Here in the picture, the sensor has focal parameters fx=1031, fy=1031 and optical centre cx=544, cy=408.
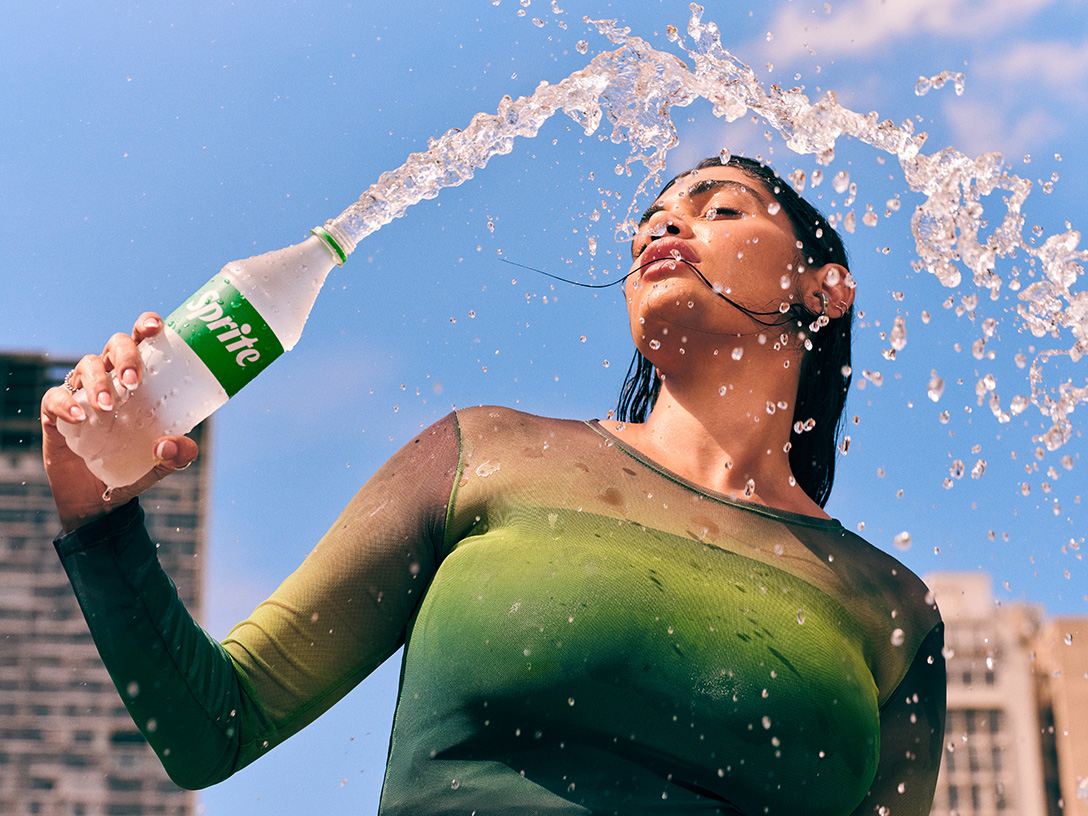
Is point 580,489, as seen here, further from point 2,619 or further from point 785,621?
point 2,619

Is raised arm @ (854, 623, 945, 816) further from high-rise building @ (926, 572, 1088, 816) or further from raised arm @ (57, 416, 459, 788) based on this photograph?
high-rise building @ (926, 572, 1088, 816)

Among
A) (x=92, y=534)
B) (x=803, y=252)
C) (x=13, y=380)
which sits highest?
(x=13, y=380)

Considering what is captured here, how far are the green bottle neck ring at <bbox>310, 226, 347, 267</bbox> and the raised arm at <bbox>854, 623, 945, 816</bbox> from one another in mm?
1808

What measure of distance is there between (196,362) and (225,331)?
9cm

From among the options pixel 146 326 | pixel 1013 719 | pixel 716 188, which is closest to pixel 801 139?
pixel 716 188

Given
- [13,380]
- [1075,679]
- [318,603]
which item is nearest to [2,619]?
[13,380]

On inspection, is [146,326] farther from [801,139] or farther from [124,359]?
[801,139]

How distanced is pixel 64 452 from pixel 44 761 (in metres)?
114

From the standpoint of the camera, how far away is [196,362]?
209 cm

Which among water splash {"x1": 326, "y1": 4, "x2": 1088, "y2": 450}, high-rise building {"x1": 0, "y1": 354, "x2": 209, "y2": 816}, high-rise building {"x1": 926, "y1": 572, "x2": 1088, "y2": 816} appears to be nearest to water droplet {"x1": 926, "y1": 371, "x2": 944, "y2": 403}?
water splash {"x1": 326, "y1": 4, "x2": 1088, "y2": 450}

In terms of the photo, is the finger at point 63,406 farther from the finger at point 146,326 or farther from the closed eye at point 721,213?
the closed eye at point 721,213

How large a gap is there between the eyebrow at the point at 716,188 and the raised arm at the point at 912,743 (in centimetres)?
138

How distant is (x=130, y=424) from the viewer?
81.4 inches

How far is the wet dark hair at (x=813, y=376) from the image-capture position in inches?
127
